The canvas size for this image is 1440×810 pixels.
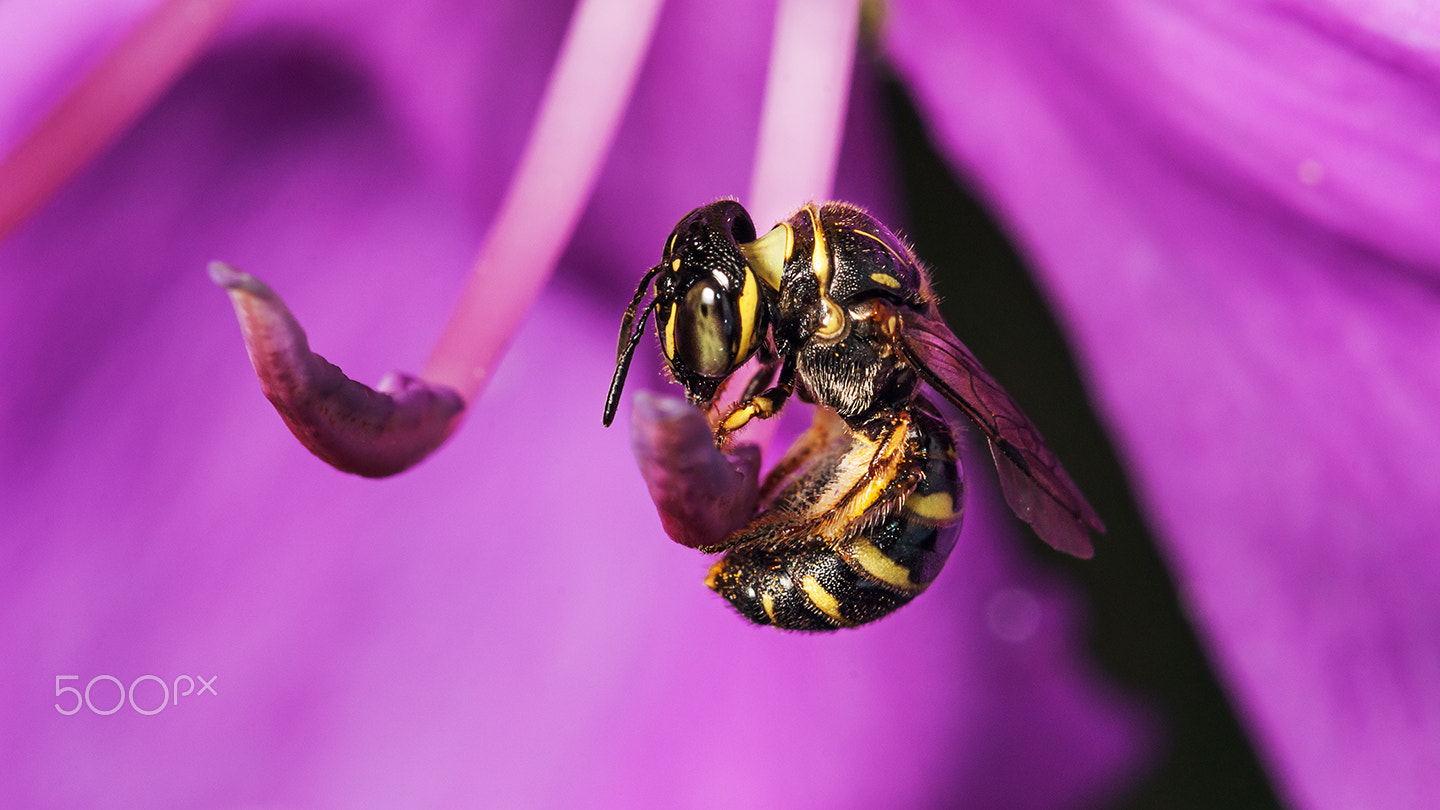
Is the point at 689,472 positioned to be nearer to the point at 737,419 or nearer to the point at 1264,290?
the point at 737,419

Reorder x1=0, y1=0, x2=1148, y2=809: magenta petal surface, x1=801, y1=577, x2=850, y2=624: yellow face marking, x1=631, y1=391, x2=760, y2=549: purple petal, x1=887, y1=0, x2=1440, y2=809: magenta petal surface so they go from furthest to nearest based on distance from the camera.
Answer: x1=0, y1=0, x2=1148, y2=809: magenta petal surface < x1=887, y1=0, x2=1440, y2=809: magenta petal surface < x1=801, y1=577, x2=850, y2=624: yellow face marking < x1=631, y1=391, x2=760, y2=549: purple petal

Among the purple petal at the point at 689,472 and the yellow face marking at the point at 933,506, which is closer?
the purple petal at the point at 689,472

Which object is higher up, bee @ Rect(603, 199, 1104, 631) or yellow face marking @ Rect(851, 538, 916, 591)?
bee @ Rect(603, 199, 1104, 631)

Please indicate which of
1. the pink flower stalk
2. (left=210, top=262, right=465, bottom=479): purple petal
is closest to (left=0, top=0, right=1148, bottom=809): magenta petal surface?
the pink flower stalk

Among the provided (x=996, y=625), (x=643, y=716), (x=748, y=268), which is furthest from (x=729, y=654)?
(x=748, y=268)

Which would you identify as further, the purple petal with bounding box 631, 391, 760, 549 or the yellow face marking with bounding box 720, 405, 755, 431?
the yellow face marking with bounding box 720, 405, 755, 431

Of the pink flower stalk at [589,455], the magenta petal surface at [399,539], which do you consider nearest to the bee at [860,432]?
the pink flower stalk at [589,455]

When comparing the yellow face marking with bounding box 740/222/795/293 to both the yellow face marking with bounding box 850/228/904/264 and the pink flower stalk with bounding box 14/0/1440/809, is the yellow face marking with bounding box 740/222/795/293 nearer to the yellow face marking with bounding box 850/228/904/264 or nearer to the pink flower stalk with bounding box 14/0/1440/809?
the yellow face marking with bounding box 850/228/904/264

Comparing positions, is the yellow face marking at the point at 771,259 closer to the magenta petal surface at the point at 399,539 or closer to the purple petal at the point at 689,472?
the purple petal at the point at 689,472
